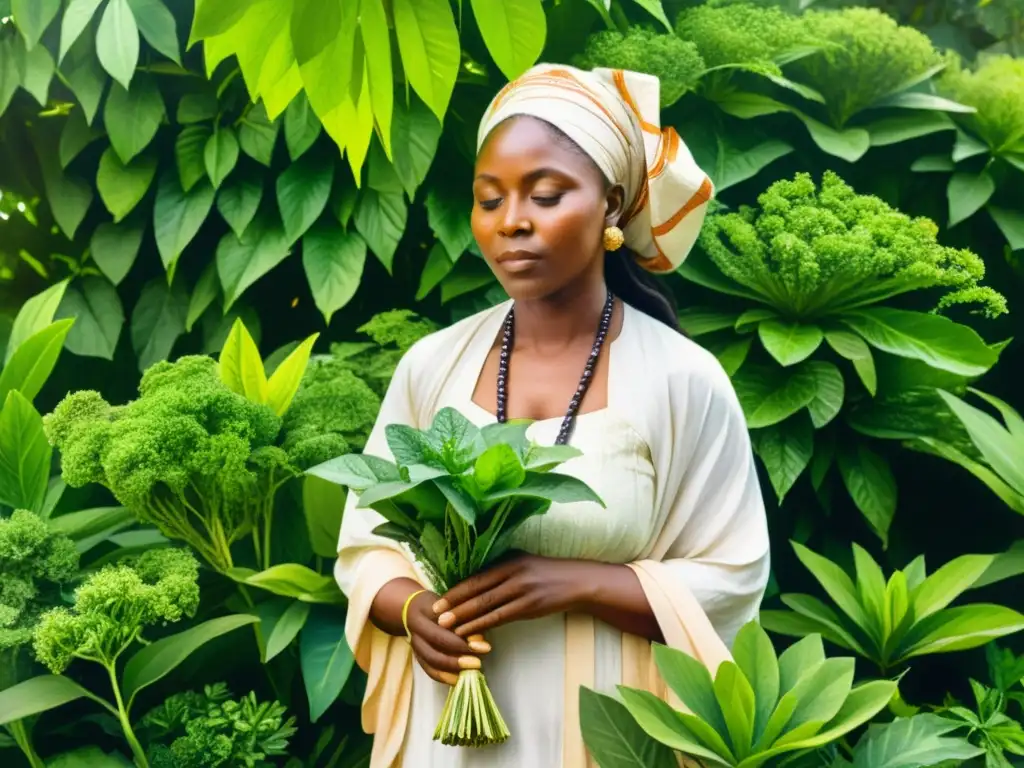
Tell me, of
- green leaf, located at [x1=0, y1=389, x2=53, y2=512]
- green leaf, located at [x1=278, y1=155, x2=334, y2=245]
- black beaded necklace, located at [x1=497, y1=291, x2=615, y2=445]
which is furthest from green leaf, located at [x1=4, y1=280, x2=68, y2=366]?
black beaded necklace, located at [x1=497, y1=291, x2=615, y2=445]

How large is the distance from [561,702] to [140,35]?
1966 mm

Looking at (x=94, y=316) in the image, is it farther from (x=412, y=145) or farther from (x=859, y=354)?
(x=859, y=354)

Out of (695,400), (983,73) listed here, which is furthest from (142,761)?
(983,73)

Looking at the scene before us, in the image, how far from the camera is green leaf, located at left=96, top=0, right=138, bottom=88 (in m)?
2.49

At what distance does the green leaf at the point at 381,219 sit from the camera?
262cm

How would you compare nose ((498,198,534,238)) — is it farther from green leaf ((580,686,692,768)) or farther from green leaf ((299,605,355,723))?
green leaf ((299,605,355,723))

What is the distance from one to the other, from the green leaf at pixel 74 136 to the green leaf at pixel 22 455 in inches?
30.0

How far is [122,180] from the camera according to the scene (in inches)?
107

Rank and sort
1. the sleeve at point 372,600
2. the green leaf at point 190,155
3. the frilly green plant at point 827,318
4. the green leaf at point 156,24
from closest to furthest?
the sleeve at point 372,600 < the frilly green plant at point 827,318 < the green leaf at point 156,24 < the green leaf at point 190,155

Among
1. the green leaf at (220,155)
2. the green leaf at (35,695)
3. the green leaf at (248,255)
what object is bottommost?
the green leaf at (35,695)

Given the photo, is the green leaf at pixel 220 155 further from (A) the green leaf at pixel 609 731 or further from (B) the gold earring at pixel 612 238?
(A) the green leaf at pixel 609 731

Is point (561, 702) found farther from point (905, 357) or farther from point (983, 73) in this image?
point (983, 73)

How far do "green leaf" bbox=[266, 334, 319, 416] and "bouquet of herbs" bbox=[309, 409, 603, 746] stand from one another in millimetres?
806

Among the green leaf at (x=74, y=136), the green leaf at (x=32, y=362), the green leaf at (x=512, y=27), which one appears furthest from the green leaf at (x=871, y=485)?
the green leaf at (x=74, y=136)
